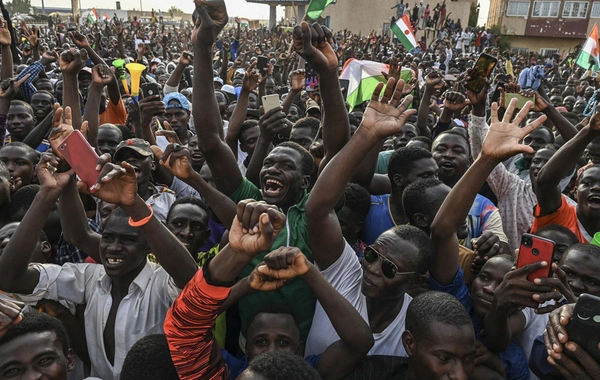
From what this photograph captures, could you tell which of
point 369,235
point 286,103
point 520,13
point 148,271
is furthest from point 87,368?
point 520,13

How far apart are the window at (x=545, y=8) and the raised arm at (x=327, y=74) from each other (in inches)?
1549

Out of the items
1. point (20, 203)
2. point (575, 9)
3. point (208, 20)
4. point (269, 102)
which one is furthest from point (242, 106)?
point (575, 9)

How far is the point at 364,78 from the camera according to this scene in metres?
6.18

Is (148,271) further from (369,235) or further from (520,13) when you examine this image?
(520,13)

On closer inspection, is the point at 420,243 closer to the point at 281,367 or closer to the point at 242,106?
the point at 281,367

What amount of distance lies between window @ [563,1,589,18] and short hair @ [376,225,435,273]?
39.4 meters

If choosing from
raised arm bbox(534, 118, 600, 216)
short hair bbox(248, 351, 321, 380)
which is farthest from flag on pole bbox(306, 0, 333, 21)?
short hair bbox(248, 351, 321, 380)

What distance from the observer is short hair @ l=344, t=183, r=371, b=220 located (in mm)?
2867

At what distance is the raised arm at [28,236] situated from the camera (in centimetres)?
207

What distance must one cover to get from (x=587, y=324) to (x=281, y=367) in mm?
919

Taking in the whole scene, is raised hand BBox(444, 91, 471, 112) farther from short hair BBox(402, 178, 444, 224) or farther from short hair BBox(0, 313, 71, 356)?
short hair BBox(0, 313, 71, 356)

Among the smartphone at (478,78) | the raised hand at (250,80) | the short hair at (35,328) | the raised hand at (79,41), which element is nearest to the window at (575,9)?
the smartphone at (478,78)

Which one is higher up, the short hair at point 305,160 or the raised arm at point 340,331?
the short hair at point 305,160

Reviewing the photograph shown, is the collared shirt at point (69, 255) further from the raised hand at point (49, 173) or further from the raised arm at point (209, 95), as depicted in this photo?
the raised arm at point (209, 95)
